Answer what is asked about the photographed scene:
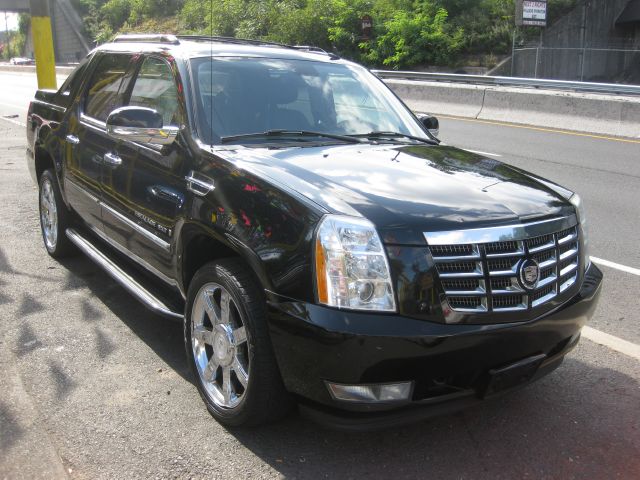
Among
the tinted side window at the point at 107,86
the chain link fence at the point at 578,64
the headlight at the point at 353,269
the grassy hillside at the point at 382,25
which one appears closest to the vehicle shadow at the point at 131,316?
the tinted side window at the point at 107,86

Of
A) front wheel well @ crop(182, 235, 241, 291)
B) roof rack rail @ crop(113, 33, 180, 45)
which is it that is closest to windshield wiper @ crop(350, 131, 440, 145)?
front wheel well @ crop(182, 235, 241, 291)

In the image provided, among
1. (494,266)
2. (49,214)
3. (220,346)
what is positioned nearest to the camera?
(494,266)

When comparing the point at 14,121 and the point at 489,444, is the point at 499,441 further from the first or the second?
the point at 14,121

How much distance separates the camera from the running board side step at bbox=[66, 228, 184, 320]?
3734 millimetres

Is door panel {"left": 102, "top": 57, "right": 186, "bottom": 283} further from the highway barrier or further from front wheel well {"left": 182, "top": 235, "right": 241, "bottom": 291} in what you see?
the highway barrier

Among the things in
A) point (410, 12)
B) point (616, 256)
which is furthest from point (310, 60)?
point (410, 12)

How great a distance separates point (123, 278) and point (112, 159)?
776 millimetres

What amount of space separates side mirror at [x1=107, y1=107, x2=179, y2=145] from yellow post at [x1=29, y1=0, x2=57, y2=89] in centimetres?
1022

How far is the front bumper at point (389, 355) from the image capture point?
2588mm

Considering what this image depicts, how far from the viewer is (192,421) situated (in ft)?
10.8

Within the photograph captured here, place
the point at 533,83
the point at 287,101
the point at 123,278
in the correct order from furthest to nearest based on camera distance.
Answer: the point at 533,83 → the point at 123,278 → the point at 287,101

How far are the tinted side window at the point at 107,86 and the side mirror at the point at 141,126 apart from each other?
96cm

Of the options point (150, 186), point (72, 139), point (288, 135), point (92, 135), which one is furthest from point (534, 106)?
point (150, 186)

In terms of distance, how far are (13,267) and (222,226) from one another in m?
3.31
